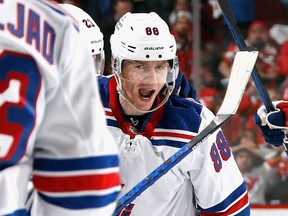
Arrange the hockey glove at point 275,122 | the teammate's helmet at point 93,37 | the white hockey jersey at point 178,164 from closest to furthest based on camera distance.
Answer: the white hockey jersey at point 178,164 → the hockey glove at point 275,122 → the teammate's helmet at point 93,37

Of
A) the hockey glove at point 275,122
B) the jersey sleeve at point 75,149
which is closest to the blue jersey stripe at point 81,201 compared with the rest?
the jersey sleeve at point 75,149

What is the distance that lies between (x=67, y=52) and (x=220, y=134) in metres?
1.22

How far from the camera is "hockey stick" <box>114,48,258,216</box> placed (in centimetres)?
174

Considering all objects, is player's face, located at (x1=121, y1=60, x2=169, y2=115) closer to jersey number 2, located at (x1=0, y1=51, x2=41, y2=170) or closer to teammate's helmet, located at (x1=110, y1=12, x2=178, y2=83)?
teammate's helmet, located at (x1=110, y1=12, x2=178, y2=83)

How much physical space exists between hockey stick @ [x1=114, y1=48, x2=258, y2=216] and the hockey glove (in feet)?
1.91

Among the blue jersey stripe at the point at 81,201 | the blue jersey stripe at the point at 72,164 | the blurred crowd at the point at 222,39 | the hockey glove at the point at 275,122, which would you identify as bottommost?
the blurred crowd at the point at 222,39

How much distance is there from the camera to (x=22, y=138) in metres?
1.06

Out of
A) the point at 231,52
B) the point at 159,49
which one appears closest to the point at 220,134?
the point at 159,49

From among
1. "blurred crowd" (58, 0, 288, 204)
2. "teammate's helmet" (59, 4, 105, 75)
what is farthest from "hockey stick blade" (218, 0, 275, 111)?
"blurred crowd" (58, 0, 288, 204)

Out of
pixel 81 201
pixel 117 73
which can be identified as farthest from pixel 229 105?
pixel 81 201

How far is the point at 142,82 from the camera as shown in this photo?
7.18 feet

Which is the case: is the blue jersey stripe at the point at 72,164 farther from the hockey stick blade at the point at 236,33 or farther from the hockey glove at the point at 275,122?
the hockey glove at the point at 275,122

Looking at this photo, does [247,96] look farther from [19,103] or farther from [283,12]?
[19,103]

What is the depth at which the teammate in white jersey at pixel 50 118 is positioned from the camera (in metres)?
1.05
